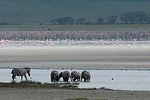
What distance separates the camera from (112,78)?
37.2 metres

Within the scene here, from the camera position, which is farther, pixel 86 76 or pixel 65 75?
pixel 65 75

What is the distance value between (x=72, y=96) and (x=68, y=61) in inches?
867

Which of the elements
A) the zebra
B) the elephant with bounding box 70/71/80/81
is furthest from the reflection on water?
the elephant with bounding box 70/71/80/81

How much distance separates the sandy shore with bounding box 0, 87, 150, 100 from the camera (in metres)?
28.2

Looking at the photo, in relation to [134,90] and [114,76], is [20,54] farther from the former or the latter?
[134,90]

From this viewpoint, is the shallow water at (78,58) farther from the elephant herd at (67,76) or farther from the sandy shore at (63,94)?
the sandy shore at (63,94)

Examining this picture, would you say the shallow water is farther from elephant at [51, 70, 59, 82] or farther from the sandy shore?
the sandy shore

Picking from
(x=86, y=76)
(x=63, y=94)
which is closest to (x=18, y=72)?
(x=86, y=76)

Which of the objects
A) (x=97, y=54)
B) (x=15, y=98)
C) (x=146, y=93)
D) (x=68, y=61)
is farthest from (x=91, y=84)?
(x=97, y=54)

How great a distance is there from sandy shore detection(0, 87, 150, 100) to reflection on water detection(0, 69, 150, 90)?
2.60 meters

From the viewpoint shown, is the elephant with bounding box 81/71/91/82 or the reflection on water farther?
the elephant with bounding box 81/71/91/82

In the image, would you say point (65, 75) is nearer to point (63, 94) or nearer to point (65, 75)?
point (65, 75)

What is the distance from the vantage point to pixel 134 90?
31625mm

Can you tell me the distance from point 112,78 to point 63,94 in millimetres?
7905
